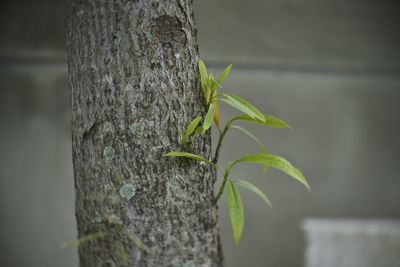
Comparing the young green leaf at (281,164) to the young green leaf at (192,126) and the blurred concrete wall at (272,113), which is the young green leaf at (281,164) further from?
the blurred concrete wall at (272,113)

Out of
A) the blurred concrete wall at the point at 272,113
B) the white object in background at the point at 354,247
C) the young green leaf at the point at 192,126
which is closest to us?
the young green leaf at the point at 192,126

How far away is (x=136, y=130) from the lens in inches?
25.4

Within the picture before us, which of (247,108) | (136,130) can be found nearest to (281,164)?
(247,108)

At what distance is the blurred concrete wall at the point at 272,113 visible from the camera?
214 centimetres

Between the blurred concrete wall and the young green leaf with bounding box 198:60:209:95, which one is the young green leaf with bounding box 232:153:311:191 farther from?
the blurred concrete wall

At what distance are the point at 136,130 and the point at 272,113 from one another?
1677 mm

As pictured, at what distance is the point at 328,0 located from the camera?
7.18 feet

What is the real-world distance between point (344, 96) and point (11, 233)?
215 centimetres

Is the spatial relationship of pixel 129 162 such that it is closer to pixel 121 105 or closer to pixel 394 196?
pixel 121 105

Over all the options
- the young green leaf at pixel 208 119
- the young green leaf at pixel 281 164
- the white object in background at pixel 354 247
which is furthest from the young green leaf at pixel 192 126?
the white object in background at pixel 354 247

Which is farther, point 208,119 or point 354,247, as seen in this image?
point 354,247

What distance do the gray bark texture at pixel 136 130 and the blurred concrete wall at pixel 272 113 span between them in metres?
1.48

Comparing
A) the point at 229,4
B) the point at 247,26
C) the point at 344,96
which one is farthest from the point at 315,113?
the point at 229,4

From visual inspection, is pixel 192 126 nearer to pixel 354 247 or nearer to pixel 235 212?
pixel 235 212
